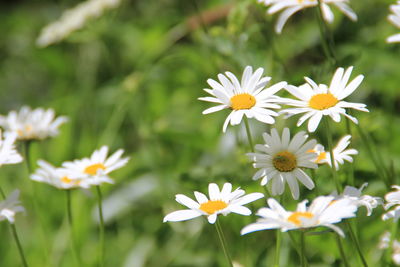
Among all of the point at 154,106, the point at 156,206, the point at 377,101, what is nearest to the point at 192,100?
the point at 154,106

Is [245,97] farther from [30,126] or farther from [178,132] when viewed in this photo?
[178,132]

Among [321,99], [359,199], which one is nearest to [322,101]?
[321,99]

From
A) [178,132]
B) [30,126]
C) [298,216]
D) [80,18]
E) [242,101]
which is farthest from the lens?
[80,18]

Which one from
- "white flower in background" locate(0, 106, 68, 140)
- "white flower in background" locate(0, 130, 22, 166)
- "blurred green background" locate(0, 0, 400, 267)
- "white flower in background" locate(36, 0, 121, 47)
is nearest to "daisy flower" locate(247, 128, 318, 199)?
"blurred green background" locate(0, 0, 400, 267)

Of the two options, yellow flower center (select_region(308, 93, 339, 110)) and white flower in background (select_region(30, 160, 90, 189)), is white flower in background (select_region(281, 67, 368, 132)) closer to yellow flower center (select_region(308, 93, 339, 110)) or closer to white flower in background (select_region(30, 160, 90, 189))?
yellow flower center (select_region(308, 93, 339, 110))

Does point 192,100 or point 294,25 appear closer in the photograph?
point 192,100

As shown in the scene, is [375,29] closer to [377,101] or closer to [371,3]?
[371,3]
